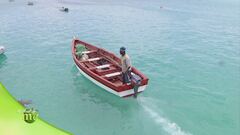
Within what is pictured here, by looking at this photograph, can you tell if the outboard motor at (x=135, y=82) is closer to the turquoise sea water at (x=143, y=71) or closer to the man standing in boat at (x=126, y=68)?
the man standing in boat at (x=126, y=68)

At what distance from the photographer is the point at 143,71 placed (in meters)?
21.8

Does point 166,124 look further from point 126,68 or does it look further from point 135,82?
point 126,68

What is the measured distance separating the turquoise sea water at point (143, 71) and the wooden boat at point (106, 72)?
0.95m

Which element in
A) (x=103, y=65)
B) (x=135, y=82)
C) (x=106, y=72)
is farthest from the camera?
(x=103, y=65)

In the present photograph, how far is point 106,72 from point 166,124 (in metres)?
5.77

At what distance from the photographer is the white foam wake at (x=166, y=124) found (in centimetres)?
1352

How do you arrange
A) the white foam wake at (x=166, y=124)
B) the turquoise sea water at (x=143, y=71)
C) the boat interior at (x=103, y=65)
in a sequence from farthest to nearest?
the boat interior at (x=103, y=65) → the turquoise sea water at (x=143, y=71) → the white foam wake at (x=166, y=124)

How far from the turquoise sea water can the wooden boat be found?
0.95 metres

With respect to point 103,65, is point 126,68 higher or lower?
higher

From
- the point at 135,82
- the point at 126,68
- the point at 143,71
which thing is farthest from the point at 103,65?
the point at 143,71

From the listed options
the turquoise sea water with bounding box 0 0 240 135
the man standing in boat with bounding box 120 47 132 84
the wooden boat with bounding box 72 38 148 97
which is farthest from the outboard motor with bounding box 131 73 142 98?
the turquoise sea water with bounding box 0 0 240 135

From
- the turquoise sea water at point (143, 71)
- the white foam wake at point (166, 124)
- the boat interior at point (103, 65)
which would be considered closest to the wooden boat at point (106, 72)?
the boat interior at point (103, 65)

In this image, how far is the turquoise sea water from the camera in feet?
47.1

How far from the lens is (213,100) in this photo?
675 inches
